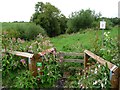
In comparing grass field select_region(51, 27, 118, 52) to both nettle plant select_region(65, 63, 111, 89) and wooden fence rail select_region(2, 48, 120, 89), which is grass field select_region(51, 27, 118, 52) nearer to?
wooden fence rail select_region(2, 48, 120, 89)

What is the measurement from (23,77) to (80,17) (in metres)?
9.36

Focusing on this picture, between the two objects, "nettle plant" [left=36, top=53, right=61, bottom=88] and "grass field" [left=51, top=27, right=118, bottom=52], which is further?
"grass field" [left=51, top=27, right=118, bottom=52]

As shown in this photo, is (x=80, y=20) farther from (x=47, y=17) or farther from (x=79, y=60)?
(x=79, y=60)

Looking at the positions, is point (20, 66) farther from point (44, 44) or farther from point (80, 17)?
A: point (80, 17)

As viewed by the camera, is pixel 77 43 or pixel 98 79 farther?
pixel 77 43

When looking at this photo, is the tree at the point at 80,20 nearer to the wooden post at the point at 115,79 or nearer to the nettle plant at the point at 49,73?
the nettle plant at the point at 49,73

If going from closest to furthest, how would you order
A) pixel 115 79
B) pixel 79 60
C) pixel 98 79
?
1. pixel 115 79
2. pixel 98 79
3. pixel 79 60

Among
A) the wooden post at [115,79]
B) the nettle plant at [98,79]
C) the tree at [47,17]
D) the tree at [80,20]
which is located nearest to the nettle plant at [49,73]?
the nettle plant at [98,79]

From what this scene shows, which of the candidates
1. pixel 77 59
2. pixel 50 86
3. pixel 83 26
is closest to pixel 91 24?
pixel 83 26

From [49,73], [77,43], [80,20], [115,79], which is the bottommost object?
[49,73]

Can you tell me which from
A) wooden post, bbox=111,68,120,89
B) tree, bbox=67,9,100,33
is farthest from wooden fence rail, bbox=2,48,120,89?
tree, bbox=67,9,100,33

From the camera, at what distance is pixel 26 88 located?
3.17 meters

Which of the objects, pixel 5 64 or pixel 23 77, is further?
pixel 5 64

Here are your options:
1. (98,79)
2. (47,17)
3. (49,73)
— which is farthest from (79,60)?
(47,17)
